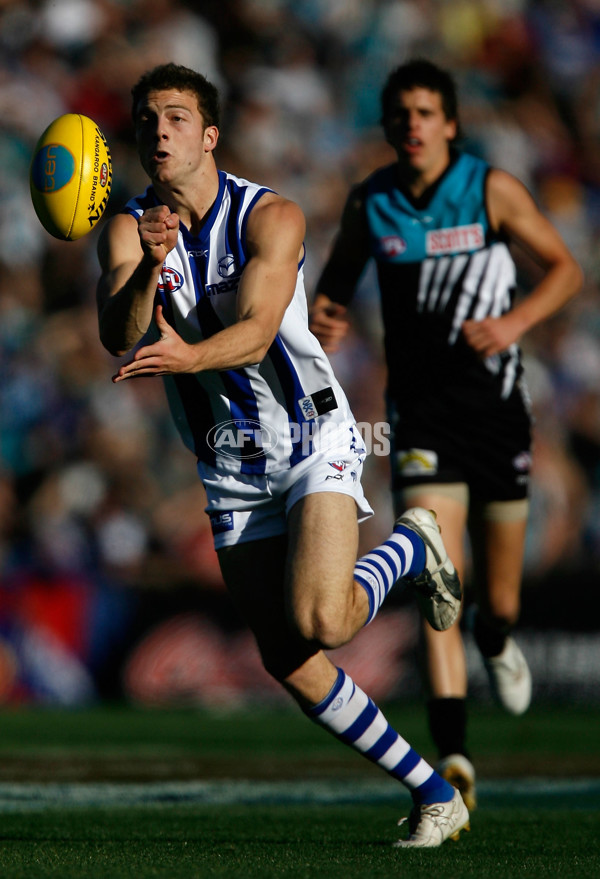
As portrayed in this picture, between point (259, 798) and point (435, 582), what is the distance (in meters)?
1.78

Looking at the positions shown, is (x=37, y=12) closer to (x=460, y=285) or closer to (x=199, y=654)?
(x=199, y=654)

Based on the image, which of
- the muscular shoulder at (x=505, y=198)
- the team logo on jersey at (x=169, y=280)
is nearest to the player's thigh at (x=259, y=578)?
the team logo on jersey at (x=169, y=280)

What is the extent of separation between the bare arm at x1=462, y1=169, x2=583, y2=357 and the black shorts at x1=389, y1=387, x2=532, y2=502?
1.35ft

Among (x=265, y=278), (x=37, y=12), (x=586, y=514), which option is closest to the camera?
(x=265, y=278)

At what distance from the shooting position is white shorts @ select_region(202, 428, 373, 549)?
176 inches

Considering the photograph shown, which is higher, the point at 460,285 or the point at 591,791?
the point at 460,285

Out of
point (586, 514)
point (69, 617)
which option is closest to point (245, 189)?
point (69, 617)

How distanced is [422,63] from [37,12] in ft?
31.0

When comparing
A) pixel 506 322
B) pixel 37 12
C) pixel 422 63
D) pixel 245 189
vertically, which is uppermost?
pixel 37 12

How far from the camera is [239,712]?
35.8ft

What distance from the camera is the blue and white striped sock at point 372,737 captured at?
4.38 m

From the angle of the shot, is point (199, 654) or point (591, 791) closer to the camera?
point (591, 791)

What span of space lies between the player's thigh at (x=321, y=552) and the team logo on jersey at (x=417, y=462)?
1560 mm

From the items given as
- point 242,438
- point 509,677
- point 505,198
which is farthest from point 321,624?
point 509,677
